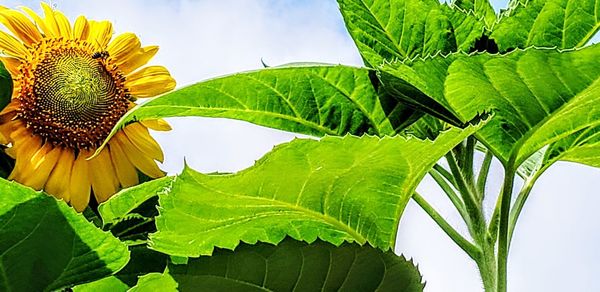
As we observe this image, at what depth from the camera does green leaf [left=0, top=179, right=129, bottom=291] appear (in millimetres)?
272

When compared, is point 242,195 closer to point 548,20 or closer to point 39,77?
point 548,20

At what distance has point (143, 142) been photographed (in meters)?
0.50

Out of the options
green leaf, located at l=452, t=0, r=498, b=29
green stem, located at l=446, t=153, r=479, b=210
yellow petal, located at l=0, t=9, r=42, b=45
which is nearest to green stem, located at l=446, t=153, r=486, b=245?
green stem, located at l=446, t=153, r=479, b=210

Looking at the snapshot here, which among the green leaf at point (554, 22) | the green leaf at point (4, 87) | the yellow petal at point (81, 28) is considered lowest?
the green leaf at point (4, 87)

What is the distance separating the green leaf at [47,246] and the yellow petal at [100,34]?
0.98 ft

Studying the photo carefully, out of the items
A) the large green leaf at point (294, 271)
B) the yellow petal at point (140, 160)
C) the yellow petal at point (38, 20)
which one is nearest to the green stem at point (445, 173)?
the large green leaf at point (294, 271)

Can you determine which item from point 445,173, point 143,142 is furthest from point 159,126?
point 445,173

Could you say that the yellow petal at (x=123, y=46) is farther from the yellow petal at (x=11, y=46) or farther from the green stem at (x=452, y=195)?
the green stem at (x=452, y=195)

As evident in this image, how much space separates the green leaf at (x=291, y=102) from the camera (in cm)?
29

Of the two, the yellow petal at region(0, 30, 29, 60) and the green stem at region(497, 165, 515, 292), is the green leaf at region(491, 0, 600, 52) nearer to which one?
the green stem at region(497, 165, 515, 292)

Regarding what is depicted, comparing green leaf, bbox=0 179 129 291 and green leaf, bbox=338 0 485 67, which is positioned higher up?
green leaf, bbox=338 0 485 67

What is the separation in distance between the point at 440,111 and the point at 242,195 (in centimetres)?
10

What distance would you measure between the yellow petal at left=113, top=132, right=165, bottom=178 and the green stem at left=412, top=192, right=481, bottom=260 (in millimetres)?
205

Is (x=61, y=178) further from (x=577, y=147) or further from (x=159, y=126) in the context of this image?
(x=577, y=147)
